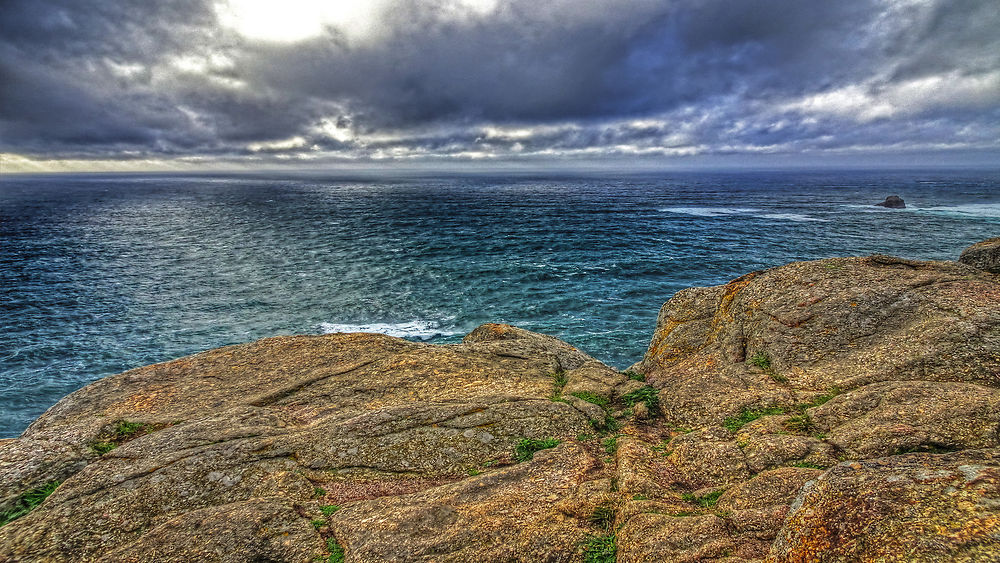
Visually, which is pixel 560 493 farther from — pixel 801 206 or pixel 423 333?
pixel 801 206

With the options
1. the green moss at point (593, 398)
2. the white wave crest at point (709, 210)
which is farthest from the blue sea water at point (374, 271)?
the green moss at point (593, 398)

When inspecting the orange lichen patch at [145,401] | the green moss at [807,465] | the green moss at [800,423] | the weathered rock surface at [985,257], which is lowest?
the orange lichen patch at [145,401]

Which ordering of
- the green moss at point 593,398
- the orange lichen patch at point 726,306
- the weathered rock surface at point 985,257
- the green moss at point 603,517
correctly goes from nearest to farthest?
the green moss at point 603,517 < the green moss at point 593,398 < the weathered rock surface at point 985,257 < the orange lichen patch at point 726,306

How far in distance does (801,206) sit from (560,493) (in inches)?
6326

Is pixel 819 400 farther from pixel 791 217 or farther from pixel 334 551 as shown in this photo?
pixel 791 217

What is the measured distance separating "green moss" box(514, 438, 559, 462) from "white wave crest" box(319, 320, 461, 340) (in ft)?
93.4

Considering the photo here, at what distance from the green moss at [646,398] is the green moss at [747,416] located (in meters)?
2.17

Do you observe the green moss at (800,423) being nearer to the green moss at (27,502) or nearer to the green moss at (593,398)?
the green moss at (593,398)

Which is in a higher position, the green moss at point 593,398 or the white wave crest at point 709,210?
the green moss at point 593,398

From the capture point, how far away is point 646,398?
14.6 metres

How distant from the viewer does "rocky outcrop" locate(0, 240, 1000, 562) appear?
320 inches

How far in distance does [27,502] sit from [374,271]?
53.3 m

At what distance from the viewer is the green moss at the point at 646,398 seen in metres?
14.2

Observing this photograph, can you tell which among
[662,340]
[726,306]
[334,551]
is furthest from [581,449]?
[726,306]
